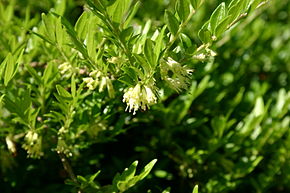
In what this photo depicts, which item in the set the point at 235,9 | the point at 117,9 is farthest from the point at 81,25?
the point at 235,9

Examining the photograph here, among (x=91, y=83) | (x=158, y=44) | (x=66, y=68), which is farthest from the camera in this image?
(x=66, y=68)

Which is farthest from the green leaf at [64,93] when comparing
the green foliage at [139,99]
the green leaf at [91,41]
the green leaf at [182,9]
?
the green leaf at [182,9]

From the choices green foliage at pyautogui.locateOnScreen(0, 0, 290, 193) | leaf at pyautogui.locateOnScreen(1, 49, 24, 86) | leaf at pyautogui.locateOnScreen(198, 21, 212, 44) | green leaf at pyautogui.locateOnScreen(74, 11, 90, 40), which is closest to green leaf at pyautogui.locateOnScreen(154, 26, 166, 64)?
green foliage at pyautogui.locateOnScreen(0, 0, 290, 193)

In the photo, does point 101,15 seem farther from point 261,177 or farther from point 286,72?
point 286,72

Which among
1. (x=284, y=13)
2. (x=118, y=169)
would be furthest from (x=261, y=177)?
(x=284, y=13)

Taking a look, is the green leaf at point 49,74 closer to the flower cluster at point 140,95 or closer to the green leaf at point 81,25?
the green leaf at point 81,25

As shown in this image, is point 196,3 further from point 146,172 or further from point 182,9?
point 146,172

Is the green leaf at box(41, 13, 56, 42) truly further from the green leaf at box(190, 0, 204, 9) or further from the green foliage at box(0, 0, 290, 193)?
the green leaf at box(190, 0, 204, 9)

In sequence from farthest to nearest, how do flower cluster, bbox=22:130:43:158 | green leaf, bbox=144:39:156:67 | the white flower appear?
flower cluster, bbox=22:130:43:158, the white flower, green leaf, bbox=144:39:156:67
